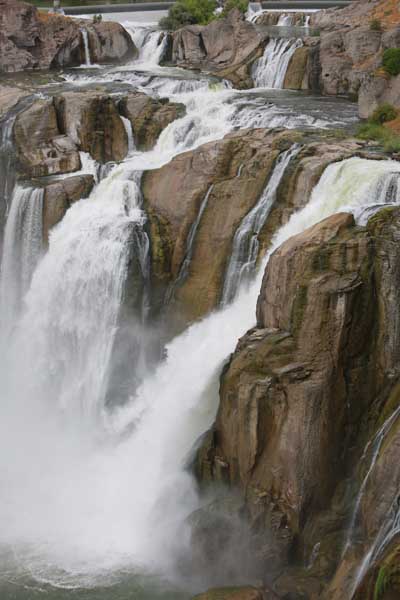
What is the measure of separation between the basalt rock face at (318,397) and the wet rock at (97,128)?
13.7 m

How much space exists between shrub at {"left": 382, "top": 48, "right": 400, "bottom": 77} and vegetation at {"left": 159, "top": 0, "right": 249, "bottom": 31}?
19.5m

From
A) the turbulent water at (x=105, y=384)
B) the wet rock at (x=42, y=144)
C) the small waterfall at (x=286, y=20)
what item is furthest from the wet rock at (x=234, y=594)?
the small waterfall at (x=286, y=20)

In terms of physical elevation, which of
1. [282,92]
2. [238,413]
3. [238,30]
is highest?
[238,30]

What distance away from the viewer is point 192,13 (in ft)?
147

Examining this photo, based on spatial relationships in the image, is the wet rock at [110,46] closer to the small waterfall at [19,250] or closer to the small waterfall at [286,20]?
the small waterfall at [286,20]

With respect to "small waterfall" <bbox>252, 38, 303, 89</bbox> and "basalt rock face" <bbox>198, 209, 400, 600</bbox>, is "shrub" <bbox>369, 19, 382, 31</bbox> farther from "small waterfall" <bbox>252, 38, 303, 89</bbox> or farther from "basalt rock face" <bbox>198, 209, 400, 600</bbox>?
"basalt rock face" <bbox>198, 209, 400, 600</bbox>

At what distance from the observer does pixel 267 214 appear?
62.8 ft

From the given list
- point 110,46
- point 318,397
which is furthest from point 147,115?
point 318,397

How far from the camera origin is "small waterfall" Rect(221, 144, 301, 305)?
18781 millimetres

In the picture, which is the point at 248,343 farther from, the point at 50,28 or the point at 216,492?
the point at 50,28

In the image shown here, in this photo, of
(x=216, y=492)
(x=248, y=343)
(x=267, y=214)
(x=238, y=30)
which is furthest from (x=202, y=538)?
(x=238, y=30)

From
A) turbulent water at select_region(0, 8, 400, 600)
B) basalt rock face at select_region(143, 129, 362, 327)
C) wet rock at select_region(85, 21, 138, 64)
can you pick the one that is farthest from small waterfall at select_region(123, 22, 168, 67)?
basalt rock face at select_region(143, 129, 362, 327)

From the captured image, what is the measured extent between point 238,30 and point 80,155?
585 inches

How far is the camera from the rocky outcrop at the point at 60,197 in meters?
22.9
